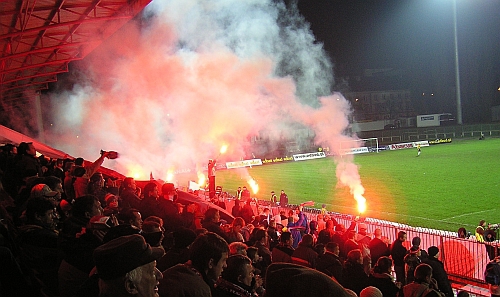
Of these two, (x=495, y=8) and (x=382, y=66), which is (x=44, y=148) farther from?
(x=382, y=66)

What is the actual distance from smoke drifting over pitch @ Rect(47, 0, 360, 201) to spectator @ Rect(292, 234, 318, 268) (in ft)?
59.9

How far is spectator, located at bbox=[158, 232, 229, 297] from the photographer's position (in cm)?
266

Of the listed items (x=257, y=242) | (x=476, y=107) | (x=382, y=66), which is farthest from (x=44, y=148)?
(x=382, y=66)

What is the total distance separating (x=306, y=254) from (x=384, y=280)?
109cm

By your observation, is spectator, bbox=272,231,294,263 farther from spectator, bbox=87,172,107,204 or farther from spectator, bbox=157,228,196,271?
spectator, bbox=87,172,107,204

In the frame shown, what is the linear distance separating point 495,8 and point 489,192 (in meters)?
53.1

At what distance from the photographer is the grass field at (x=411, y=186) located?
17578 millimetres

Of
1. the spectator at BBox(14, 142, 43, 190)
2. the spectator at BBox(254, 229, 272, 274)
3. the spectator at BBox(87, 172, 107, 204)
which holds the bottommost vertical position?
the spectator at BBox(254, 229, 272, 274)

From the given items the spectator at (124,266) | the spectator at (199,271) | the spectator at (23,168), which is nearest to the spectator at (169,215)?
the spectator at (23,168)

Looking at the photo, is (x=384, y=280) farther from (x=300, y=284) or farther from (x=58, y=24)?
(x=58, y=24)

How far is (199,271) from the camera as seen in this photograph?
9.45ft

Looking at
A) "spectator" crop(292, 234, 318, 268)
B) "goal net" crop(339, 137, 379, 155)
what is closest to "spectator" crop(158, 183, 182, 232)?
"spectator" crop(292, 234, 318, 268)

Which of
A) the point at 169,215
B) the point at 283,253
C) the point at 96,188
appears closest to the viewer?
the point at 283,253

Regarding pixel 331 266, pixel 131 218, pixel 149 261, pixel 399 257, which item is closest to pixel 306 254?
pixel 331 266
